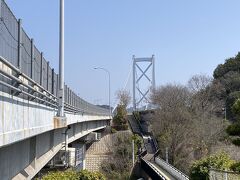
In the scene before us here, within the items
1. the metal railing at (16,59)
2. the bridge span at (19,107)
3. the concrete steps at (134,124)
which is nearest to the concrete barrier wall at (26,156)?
the bridge span at (19,107)

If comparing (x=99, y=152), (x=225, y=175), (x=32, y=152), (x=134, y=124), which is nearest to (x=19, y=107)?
(x=32, y=152)

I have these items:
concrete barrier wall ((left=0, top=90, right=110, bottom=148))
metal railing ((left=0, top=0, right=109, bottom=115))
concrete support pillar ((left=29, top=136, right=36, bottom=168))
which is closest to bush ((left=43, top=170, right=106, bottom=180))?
metal railing ((left=0, top=0, right=109, bottom=115))

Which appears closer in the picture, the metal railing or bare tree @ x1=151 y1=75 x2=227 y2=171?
the metal railing

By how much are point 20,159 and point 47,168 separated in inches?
684

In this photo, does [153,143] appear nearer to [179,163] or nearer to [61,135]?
[179,163]

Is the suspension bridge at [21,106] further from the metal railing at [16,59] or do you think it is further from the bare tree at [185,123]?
the bare tree at [185,123]

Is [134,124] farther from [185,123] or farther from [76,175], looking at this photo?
[76,175]

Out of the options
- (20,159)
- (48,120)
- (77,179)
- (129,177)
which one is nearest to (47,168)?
(77,179)

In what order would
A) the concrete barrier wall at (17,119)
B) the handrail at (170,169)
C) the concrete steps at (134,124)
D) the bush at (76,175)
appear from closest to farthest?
the concrete barrier wall at (17,119) → the bush at (76,175) → the handrail at (170,169) → the concrete steps at (134,124)

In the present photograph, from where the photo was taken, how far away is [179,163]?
54000 mm

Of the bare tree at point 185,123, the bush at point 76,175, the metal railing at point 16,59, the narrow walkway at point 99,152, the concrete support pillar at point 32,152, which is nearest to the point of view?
Result: the metal railing at point 16,59

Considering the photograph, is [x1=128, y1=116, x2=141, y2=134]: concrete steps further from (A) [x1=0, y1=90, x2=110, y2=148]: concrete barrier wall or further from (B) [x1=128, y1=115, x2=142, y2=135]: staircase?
(A) [x1=0, y1=90, x2=110, y2=148]: concrete barrier wall

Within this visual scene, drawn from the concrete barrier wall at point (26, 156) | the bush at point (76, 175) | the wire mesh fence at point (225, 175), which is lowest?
the bush at point (76, 175)

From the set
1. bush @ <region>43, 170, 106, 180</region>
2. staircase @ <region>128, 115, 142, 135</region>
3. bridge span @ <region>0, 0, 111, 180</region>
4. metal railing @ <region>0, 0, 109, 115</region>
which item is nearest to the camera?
bridge span @ <region>0, 0, 111, 180</region>
